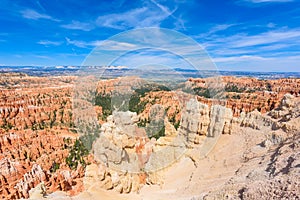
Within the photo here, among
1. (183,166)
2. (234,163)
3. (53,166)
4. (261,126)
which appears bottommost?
(53,166)

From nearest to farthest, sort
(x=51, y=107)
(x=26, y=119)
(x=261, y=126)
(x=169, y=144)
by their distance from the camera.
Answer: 1. (x=261, y=126)
2. (x=169, y=144)
3. (x=26, y=119)
4. (x=51, y=107)

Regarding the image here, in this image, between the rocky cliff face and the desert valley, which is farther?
the rocky cliff face

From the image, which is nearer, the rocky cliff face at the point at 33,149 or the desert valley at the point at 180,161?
the desert valley at the point at 180,161

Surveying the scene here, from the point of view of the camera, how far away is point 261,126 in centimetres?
1416

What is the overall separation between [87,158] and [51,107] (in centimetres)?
2791

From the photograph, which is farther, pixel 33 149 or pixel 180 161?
pixel 33 149

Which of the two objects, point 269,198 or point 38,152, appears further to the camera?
point 38,152

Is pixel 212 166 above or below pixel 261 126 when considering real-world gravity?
below

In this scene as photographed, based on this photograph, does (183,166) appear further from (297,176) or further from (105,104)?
(105,104)

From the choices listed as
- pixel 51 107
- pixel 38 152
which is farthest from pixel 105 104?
pixel 38 152

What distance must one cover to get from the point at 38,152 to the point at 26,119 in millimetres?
16965

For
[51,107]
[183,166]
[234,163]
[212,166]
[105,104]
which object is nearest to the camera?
[234,163]

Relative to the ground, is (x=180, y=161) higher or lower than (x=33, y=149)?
higher

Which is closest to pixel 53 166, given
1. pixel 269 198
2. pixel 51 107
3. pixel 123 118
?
pixel 123 118
